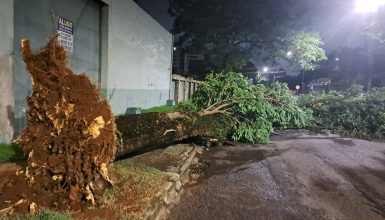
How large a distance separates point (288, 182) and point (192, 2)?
2175cm

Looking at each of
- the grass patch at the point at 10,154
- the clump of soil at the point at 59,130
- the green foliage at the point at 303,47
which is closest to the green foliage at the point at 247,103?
the grass patch at the point at 10,154

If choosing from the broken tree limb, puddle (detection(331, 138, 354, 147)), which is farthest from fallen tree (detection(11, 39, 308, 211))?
puddle (detection(331, 138, 354, 147))

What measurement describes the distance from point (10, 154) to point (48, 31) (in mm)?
3685

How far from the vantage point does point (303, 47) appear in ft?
80.7

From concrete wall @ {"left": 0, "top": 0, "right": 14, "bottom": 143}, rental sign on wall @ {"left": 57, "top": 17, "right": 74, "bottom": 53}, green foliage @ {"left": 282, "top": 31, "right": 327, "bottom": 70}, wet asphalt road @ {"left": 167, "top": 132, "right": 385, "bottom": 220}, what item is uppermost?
green foliage @ {"left": 282, "top": 31, "right": 327, "bottom": 70}

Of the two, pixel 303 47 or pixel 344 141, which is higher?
pixel 303 47

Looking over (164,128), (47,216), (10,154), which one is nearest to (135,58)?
(164,128)

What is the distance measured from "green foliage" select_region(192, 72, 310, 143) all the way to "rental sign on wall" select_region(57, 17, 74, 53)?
4.50 m

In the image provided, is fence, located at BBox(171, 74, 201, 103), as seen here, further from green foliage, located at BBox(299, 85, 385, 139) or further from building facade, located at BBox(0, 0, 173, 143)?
green foliage, located at BBox(299, 85, 385, 139)

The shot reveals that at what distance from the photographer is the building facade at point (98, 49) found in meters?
6.03

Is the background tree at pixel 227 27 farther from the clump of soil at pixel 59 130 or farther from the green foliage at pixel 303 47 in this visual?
the clump of soil at pixel 59 130

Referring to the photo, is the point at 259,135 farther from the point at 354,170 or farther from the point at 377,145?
the point at 377,145

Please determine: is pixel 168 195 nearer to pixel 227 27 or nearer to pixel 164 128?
pixel 164 128

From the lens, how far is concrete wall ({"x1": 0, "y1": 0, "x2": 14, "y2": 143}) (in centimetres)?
582
